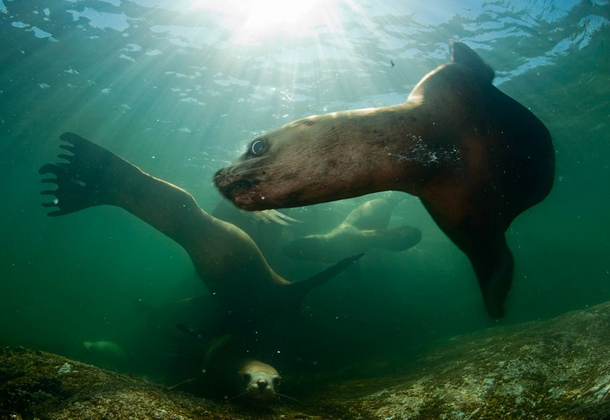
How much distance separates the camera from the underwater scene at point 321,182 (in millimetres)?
2385

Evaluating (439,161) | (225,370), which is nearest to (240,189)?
(439,161)

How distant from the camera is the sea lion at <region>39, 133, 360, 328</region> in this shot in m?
7.01

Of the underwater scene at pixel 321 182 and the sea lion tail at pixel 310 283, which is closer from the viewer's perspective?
the underwater scene at pixel 321 182

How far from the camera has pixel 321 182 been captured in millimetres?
1988

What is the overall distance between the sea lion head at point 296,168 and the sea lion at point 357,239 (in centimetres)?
1258

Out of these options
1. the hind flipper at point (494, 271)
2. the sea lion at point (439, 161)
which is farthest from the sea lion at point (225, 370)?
the sea lion at point (439, 161)

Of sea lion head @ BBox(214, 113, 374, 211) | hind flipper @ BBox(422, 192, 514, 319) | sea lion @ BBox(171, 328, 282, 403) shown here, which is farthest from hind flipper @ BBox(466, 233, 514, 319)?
sea lion @ BBox(171, 328, 282, 403)

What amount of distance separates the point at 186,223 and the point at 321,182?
6.18 metres

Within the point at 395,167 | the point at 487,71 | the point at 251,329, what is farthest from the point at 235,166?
the point at 251,329

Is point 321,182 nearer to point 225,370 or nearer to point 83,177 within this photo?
point 225,370

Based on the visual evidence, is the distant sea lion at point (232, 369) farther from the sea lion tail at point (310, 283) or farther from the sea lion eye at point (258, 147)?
the sea lion eye at point (258, 147)

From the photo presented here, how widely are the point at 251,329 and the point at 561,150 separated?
82.3 feet

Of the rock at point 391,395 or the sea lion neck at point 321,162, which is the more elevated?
the sea lion neck at point 321,162

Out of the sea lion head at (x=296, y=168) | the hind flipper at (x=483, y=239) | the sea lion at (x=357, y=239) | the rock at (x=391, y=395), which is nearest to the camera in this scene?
the sea lion head at (x=296, y=168)
